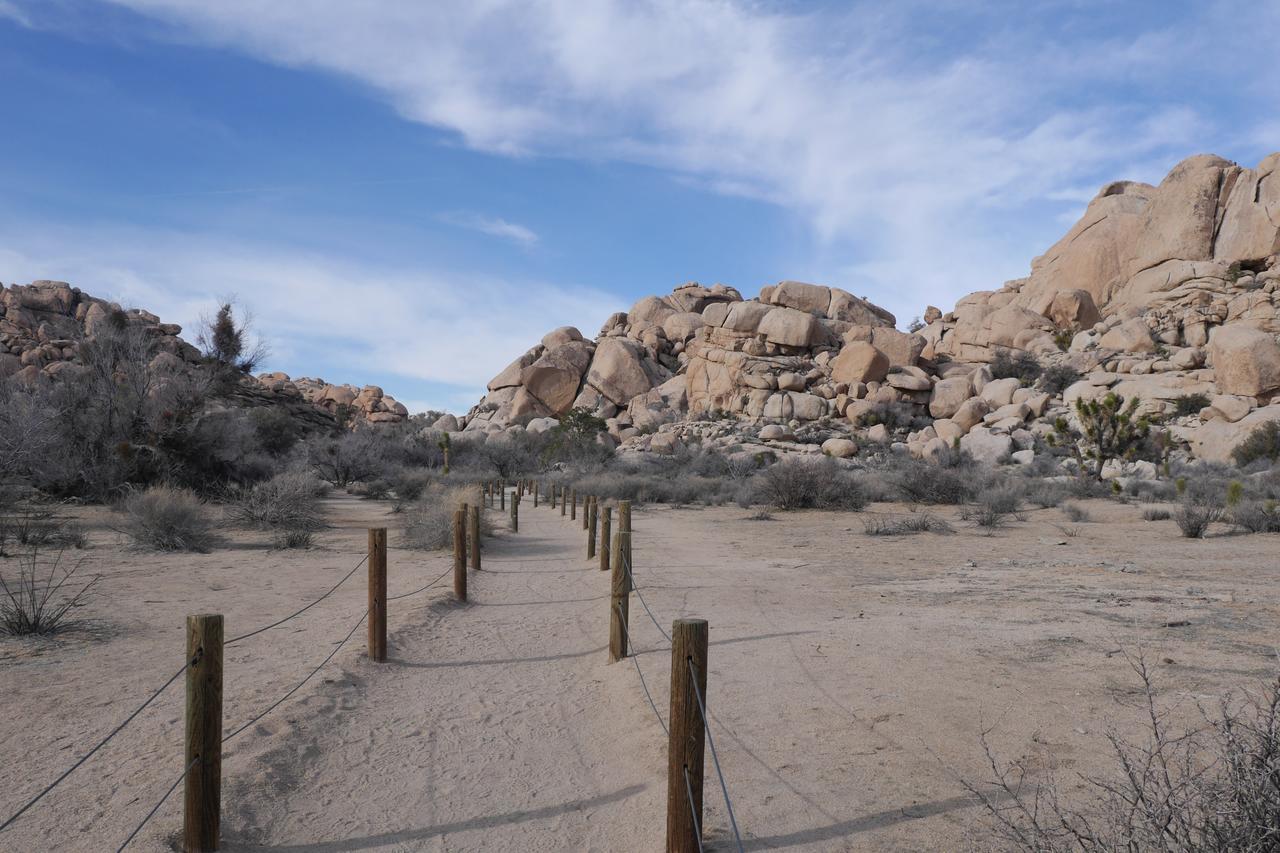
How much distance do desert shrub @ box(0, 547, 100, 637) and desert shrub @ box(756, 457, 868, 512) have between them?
59.1 feet

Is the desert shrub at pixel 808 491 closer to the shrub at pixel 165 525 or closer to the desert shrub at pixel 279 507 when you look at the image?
the desert shrub at pixel 279 507

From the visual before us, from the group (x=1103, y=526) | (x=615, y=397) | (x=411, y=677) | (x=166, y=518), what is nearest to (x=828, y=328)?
(x=615, y=397)

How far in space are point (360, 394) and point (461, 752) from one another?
74.6 meters

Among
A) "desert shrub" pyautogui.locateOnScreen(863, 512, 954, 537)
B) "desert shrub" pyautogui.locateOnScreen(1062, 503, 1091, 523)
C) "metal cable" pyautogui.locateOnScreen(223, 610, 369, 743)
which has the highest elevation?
"desert shrub" pyautogui.locateOnScreen(1062, 503, 1091, 523)

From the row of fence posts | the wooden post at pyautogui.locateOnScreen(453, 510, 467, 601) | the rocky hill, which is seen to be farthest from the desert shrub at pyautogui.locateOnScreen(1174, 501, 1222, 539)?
the rocky hill

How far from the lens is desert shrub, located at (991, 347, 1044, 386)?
1911 inches

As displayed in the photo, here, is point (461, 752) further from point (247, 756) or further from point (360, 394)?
point (360, 394)

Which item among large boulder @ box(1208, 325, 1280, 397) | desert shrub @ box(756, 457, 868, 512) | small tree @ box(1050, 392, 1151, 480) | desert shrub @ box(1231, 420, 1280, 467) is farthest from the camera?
large boulder @ box(1208, 325, 1280, 397)

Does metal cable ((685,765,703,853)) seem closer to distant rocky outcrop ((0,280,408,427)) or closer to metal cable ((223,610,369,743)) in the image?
metal cable ((223,610,369,743))

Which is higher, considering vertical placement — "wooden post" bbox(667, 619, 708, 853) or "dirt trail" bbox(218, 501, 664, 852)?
"wooden post" bbox(667, 619, 708, 853)

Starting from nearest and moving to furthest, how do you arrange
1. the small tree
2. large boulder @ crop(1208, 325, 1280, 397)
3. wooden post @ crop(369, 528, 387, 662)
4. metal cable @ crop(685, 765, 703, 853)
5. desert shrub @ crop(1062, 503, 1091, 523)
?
metal cable @ crop(685, 765, 703, 853) < wooden post @ crop(369, 528, 387, 662) < desert shrub @ crop(1062, 503, 1091, 523) < the small tree < large boulder @ crop(1208, 325, 1280, 397)

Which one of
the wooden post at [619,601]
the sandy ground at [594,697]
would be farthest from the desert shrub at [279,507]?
the wooden post at [619,601]

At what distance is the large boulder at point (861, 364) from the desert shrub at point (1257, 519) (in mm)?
34849

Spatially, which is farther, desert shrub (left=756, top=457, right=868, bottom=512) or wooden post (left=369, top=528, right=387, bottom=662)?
desert shrub (left=756, top=457, right=868, bottom=512)
